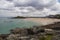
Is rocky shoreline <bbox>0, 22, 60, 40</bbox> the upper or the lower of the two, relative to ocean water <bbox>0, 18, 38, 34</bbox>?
lower

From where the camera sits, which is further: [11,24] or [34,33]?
[34,33]

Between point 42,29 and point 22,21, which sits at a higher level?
point 22,21

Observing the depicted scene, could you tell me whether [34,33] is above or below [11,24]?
below

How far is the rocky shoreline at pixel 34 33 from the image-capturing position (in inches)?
142

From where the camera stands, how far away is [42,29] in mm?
3766

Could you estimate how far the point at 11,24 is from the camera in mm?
3598

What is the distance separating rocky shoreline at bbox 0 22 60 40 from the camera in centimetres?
362

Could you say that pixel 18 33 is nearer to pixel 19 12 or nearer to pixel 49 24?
pixel 19 12

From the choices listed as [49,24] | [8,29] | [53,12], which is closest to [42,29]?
[49,24]

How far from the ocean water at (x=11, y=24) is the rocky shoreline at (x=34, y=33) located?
0.33ft

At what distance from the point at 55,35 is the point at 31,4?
1197 millimetres

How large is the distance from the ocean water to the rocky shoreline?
0.10m

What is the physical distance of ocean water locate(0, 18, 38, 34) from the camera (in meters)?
3.52

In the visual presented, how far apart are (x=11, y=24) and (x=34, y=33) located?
29.8 inches
